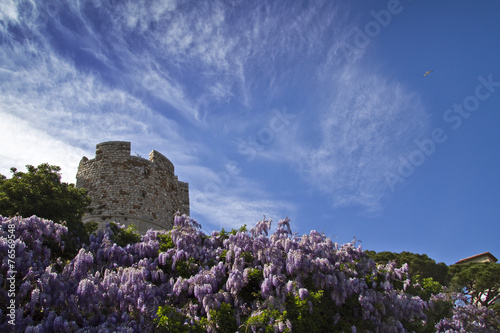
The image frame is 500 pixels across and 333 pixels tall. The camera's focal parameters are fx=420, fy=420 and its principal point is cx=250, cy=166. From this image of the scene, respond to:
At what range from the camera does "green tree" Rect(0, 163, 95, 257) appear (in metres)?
14.2

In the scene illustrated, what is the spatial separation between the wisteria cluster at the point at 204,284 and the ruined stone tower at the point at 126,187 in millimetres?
6840

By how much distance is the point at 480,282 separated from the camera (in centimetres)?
2725

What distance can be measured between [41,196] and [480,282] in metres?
26.4

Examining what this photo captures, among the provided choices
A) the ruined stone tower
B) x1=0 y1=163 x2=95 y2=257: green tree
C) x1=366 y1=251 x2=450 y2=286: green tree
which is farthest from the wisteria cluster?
x1=366 y1=251 x2=450 y2=286: green tree

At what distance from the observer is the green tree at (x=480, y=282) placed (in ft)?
89.4

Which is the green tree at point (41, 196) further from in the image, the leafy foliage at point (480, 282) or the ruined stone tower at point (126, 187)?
the leafy foliage at point (480, 282)

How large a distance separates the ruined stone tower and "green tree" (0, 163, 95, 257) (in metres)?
3.47

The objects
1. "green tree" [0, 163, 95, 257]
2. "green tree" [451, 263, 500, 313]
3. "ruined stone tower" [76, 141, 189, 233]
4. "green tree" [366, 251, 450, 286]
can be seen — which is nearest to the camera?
"green tree" [0, 163, 95, 257]

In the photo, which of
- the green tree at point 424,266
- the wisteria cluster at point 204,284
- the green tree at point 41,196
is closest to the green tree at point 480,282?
the green tree at point 424,266

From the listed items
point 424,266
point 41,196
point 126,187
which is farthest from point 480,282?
point 41,196

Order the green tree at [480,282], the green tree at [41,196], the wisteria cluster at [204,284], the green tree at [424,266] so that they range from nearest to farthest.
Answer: the wisteria cluster at [204,284] → the green tree at [41,196] → the green tree at [480,282] → the green tree at [424,266]

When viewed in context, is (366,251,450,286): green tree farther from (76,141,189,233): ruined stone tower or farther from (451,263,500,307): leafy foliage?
(76,141,189,233): ruined stone tower

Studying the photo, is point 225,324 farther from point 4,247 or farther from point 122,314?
point 4,247

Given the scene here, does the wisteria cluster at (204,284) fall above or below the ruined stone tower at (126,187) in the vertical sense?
below
